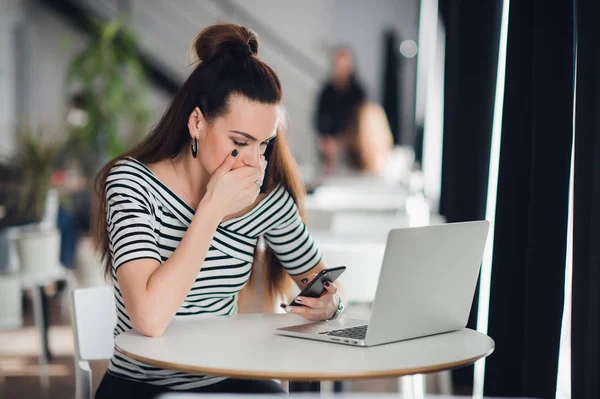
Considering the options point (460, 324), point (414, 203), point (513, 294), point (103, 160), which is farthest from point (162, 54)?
point (460, 324)

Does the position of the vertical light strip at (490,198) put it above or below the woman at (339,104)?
below

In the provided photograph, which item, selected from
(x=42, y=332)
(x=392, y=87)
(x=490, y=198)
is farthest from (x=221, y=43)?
(x=392, y=87)

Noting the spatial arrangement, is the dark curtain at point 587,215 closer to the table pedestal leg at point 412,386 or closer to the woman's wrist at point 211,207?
the woman's wrist at point 211,207

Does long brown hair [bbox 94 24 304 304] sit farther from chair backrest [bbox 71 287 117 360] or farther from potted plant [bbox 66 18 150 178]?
potted plant [bbox 66 18 150 178]

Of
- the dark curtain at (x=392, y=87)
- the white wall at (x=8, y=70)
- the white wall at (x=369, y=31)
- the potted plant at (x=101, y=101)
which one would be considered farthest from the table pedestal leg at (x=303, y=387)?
the white wall at (x=369, y=31)

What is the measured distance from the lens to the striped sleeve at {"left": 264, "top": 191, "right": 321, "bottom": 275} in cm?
215

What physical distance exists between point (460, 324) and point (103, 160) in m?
5.29

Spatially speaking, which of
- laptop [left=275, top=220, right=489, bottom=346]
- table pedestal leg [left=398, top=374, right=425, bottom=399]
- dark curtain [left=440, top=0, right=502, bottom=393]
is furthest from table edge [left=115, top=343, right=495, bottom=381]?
table pedestal leg [left=398, top=374, right=425, bottom=399]

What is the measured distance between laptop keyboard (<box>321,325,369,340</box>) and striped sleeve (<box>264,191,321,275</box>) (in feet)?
1.40

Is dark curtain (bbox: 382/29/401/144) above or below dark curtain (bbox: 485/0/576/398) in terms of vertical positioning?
above

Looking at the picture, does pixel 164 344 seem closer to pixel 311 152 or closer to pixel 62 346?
pixel 62 346

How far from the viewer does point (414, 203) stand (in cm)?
505

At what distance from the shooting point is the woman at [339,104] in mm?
8242

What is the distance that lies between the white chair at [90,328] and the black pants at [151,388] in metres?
0.16
